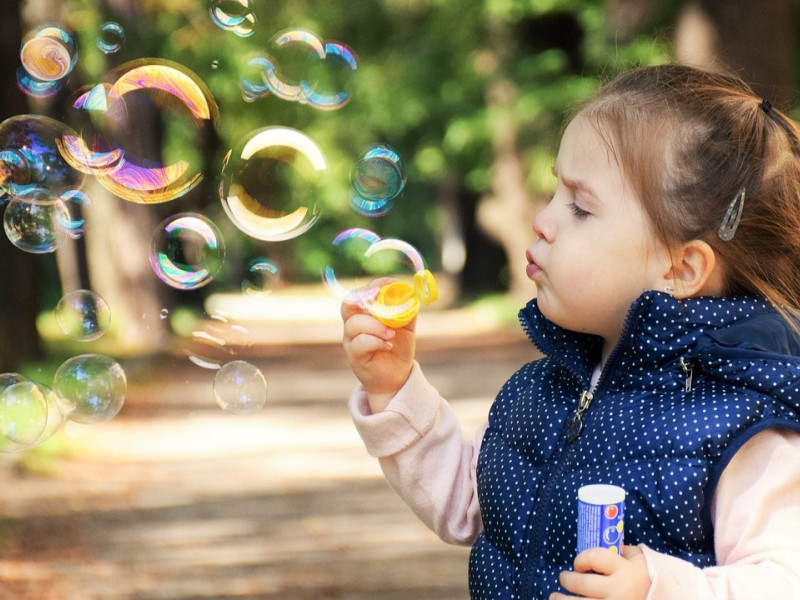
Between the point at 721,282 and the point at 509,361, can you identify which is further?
the point at 509,361

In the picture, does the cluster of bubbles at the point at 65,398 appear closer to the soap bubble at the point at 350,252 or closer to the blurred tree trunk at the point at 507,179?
the soap bubble at the point at 350,252

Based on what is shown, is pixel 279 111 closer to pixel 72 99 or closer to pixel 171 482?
pixel 171 482

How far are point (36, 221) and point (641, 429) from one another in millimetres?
2290

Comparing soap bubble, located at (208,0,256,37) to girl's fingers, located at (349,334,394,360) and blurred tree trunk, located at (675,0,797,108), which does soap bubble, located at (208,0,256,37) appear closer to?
girl's fingers, located at (349,334,394,360)

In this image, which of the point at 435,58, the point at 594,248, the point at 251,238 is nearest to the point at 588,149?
the point at 594,248

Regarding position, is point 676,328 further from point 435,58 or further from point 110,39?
point 435,58

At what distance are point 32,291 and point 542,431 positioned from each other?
8.13 metres

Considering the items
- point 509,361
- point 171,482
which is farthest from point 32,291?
point 509,361

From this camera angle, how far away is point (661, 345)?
178 centimetres

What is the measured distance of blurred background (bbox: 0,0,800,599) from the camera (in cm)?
329

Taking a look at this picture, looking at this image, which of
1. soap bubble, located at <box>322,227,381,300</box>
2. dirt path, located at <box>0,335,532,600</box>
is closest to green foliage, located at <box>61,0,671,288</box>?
dirt path, located at <box>0,335,532,600</box>

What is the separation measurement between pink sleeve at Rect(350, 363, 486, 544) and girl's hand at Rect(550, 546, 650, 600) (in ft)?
1.73

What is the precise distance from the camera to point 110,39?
12.5 feet

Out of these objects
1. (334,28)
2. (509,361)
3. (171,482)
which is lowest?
(509,361)
